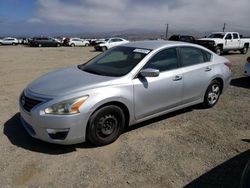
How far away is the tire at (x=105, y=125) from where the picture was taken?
165 inches

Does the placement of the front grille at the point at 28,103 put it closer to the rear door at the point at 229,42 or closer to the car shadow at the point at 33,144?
the car shadow at the point at 33,144

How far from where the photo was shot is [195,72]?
567 centimetres

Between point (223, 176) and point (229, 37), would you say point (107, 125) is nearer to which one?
point (223, 176)

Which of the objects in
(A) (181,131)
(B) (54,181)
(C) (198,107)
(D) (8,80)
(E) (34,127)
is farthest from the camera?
(D) (8,80)

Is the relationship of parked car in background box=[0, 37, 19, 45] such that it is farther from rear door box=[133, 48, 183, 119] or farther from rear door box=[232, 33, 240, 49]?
rear door box=[133, 48, 183, 119]

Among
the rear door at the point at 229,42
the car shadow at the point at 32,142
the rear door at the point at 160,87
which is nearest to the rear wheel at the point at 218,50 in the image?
the rear door at the point at 229,42

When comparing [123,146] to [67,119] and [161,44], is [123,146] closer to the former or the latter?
[67,119]

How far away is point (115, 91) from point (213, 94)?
295cm

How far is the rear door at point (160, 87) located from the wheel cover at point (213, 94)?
116 centimetres

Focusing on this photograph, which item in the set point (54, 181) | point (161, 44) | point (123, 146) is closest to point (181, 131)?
point (123, 146)

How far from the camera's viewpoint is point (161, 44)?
17.8 feet

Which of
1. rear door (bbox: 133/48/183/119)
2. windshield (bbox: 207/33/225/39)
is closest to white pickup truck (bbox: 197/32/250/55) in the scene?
windshield (bbox: 207/33/225/39)

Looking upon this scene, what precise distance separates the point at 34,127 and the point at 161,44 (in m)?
2.82

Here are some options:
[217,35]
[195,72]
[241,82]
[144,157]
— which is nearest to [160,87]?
[195,72]
